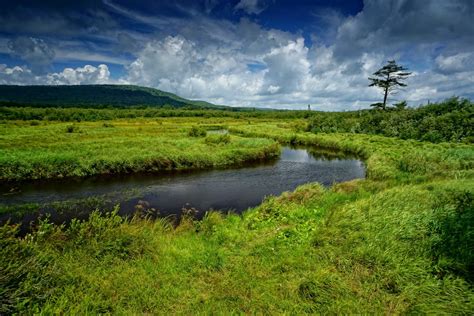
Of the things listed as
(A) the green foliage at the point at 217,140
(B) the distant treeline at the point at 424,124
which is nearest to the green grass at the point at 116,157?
(A) the green foliage at the point at 217,140

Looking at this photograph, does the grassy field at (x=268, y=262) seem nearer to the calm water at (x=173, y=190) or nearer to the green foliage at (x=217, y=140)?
the calm water at (x=173, y=190)

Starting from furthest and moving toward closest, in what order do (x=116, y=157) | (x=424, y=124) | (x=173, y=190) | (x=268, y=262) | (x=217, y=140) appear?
1. (x=424, y=124)
2. (x=217, y=140)
3. (x=116, y=157)
4. (x=173, y=190)
5. (x=268, y=262)

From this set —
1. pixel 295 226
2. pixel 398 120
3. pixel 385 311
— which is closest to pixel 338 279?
pixel 385 311

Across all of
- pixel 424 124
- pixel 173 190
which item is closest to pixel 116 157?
pixel 173 190

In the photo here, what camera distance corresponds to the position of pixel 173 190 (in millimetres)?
19188

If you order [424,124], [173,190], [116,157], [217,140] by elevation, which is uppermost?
[424,124]

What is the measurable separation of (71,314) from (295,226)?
272 inches

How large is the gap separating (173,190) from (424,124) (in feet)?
117

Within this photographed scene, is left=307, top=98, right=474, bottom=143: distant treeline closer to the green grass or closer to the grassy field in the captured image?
the green grass

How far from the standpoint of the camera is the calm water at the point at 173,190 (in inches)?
618

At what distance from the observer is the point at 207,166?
26828mm

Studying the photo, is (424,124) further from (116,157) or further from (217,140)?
(116,157)

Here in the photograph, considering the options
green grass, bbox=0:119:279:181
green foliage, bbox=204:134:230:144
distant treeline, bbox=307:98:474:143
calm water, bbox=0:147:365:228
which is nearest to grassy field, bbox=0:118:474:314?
calm water, bbox=0:147:365:228

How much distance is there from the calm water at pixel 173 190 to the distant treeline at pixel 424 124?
15483mm
